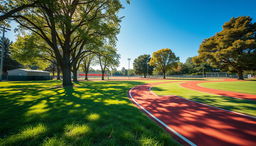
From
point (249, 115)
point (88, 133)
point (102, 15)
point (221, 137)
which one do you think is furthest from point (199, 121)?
point (102, 15)

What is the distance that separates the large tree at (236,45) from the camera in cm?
2288

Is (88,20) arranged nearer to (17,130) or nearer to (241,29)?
(17,130)

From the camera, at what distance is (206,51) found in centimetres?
3195

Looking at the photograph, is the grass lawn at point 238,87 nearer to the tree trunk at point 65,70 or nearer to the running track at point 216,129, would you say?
the running track at point 216,129

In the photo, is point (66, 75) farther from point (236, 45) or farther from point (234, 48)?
point (236, 45)

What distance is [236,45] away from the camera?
2362cm

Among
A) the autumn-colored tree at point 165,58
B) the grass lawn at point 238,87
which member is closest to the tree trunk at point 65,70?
the grass lawn at point 238,87

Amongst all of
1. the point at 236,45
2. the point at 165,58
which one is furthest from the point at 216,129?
the point at 165,58

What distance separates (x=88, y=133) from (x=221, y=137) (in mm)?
4265

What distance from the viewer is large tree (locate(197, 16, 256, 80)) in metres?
22.9

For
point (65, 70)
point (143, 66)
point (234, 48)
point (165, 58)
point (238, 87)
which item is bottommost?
point (238, 87)

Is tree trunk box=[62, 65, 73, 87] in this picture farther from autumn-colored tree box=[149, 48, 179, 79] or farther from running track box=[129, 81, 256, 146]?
autumn-colored tree box=[149, 48, 179, 79]

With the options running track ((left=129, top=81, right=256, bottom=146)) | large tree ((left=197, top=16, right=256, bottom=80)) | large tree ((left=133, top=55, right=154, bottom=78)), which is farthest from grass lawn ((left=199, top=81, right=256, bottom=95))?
large tree ((left=133, top=55, right=154, bottom=78))

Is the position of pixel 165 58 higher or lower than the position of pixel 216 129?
higher
